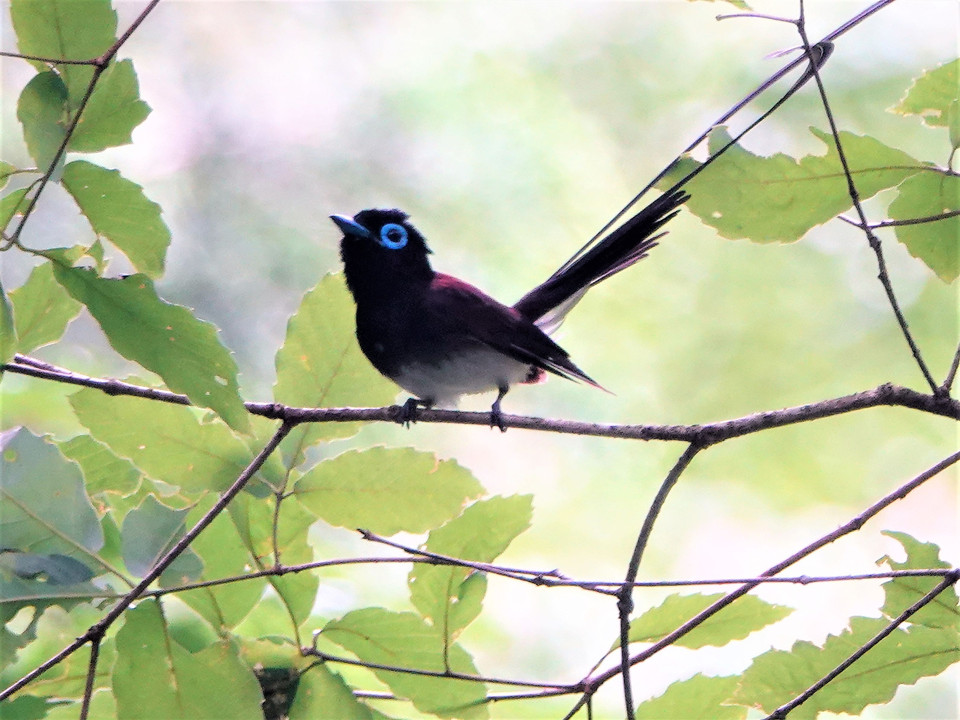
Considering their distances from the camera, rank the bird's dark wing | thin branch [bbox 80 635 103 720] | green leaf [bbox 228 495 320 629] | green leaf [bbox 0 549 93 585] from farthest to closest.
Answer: the bird's dark wing, green leaf [bbox 228 495 320 629], green leaf [bbox 0 549 93 585], thin branch [bbox 80 635 103 720]

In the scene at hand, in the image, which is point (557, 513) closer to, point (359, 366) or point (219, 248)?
point (219, 248)

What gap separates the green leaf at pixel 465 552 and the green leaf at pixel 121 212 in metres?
0.64

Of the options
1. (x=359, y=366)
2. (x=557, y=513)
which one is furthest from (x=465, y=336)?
(x=557, y=513)

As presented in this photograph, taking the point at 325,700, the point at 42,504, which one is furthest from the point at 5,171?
the point at 325,700

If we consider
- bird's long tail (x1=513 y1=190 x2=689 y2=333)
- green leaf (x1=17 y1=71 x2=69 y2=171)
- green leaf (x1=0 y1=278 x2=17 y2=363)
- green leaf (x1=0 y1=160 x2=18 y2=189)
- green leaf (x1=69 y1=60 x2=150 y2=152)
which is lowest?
green leaf (x1=0 y1=278 x2=17 y2=363)

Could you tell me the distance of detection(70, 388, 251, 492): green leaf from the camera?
5.57 feet

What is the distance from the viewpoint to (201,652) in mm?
1572

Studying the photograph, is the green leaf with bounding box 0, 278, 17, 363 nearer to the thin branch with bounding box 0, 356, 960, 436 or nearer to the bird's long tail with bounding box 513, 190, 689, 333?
the thin branch with bounding box 0, 356, 960, 436

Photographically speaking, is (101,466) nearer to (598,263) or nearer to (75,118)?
(75,118)

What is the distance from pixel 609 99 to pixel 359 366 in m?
5.58

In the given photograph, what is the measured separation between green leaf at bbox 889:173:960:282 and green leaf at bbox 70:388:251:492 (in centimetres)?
128

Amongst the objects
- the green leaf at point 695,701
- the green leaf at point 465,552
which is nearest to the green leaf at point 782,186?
the green leaf at point 465,552

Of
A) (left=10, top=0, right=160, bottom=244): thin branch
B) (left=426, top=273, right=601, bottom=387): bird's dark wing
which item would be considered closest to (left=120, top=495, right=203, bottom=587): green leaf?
(left=10, top=0, right=160, bottom=244): thin branch

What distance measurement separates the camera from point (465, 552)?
1.60 m
